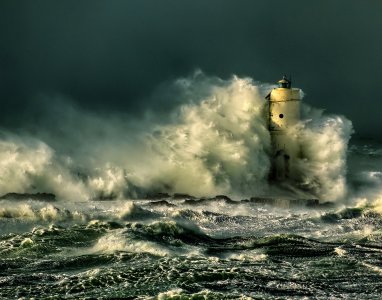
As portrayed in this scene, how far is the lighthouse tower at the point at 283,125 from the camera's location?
44.6 meters

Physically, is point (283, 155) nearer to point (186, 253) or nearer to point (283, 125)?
point (283, 125)

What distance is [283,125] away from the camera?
1785 inches

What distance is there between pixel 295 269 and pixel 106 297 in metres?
6.52

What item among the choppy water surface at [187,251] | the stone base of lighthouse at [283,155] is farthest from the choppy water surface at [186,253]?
the stone base of lighthouse at [283,155]

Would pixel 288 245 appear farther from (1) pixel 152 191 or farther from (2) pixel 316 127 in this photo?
(2) pixel 316 127

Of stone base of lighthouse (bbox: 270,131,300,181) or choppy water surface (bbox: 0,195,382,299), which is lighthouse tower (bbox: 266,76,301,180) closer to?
stone base of lighthouse (bbox: 270,131,300,181)

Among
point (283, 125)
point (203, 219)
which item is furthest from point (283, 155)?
point (203, 219)

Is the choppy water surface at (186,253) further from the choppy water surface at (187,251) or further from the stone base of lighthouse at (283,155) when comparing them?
the stone base of lighthouse at (283,155)

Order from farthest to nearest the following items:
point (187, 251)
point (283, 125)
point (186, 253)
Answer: point (283, 125)
point (187, 251)
point (186, 253)

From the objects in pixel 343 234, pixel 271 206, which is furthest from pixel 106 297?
pixel 271 206

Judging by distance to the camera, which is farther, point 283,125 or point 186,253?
point 283,125

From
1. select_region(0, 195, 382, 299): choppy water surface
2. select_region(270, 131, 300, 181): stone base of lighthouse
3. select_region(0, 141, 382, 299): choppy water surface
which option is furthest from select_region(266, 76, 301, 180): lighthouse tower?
select_region(0, 195, 382, 299): choppy water surface

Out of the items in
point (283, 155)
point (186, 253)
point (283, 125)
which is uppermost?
point (283, 125)

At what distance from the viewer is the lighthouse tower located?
44625mm
